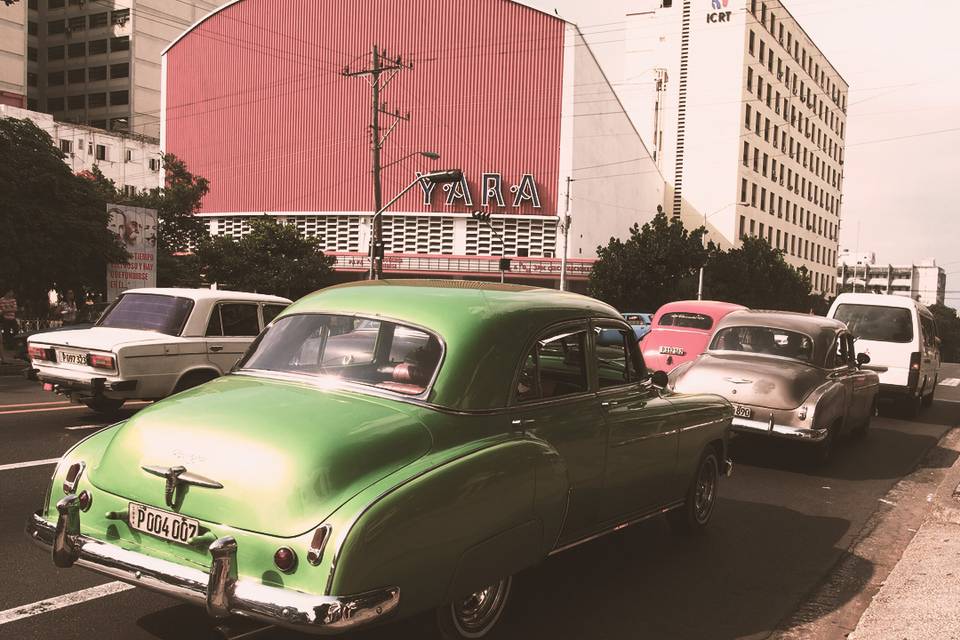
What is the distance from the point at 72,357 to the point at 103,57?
86.7m

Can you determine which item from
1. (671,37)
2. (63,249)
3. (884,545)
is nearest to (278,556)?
(884,545)

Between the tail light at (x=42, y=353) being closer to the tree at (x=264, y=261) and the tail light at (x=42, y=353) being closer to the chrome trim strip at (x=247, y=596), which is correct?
the chrome trim strip at (x=247, y=596)

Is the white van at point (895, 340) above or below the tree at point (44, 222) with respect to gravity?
below

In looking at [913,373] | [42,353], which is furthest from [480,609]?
[913,373]

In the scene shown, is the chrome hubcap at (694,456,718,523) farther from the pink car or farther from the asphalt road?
the pink car

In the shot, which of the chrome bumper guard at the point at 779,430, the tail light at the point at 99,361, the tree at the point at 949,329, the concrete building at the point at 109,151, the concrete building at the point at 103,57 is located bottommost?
the tree at the point at 949,329

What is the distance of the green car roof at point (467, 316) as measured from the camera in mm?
3857

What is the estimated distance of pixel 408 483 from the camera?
3.28m

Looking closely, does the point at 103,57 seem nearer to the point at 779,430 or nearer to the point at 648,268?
the point at 648,268

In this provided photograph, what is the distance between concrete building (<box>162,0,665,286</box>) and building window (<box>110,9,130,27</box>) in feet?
86.9

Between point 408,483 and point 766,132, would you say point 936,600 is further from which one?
point 766,132

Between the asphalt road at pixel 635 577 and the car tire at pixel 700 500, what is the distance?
11 cm

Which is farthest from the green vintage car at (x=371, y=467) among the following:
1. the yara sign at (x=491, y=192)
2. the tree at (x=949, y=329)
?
the tree at (x=949, y=329)

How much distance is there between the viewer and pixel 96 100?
8462 centimetres
